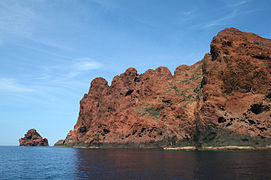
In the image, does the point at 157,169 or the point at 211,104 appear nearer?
the point at 157,169

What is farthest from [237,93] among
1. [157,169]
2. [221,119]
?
[157,169]

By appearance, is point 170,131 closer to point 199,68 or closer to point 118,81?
point 199,68

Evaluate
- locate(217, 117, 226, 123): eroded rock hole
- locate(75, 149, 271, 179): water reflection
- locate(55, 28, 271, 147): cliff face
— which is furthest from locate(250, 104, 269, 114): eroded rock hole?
locate(75, 149, 271, 179): water reflection

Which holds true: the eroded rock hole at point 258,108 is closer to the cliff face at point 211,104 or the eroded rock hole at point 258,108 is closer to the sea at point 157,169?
the cliff face at point 211,104

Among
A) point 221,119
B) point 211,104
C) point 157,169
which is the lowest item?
point 157,169

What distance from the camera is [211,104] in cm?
7694

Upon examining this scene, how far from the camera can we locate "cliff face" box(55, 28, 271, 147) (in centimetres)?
7138

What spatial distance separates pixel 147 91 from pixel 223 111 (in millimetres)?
61994

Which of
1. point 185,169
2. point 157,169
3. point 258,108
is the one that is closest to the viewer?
point 185,169

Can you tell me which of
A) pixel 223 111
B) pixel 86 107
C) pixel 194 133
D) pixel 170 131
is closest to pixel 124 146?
pixel 170 131

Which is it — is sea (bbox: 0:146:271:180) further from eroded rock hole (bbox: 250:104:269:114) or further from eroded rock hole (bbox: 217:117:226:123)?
eroded rock hole (bbox: 250:104:269:114)

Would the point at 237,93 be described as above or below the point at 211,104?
above

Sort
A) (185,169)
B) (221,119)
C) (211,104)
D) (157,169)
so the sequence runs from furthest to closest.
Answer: (211,104) < (221,119) < (157,169) < (185,169)

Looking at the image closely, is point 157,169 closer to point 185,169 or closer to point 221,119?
point 185,169
